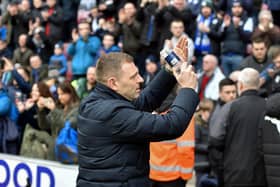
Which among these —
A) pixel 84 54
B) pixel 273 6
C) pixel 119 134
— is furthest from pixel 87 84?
pixel 119 134

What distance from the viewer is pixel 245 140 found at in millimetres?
7113

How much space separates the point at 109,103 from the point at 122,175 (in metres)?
0.45

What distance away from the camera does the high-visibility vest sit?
7309 mm

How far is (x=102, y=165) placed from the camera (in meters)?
4.30

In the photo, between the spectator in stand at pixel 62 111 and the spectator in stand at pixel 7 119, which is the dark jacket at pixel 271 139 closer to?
the spectator in stand at pixel 62 111

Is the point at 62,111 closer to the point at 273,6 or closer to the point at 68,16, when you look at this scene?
the point at 273,6

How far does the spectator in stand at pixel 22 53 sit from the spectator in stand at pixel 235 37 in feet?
15.4

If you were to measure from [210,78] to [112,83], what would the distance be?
6.90 metres

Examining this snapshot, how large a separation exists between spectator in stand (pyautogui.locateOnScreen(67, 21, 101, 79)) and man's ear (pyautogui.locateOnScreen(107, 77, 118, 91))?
8.96 meters

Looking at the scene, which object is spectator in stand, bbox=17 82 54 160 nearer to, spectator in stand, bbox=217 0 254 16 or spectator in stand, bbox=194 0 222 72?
spectator in stand, bbox=194 0 222 72

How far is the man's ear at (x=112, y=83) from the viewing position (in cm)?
432

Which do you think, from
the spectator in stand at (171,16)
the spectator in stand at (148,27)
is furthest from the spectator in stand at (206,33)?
the spectator in stand at (148,27)

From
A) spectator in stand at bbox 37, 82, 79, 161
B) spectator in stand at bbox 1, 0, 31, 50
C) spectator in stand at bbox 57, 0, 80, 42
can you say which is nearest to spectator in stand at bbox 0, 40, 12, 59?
spectator in stand at bbox 1, 0, 31, 50

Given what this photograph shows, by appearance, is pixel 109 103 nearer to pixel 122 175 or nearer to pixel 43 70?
pixel 122 175
